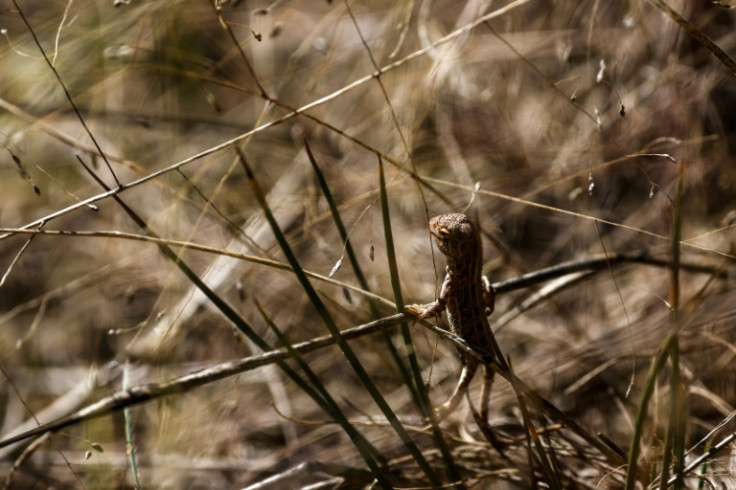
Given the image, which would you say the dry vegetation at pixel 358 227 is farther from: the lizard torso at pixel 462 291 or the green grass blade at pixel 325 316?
the green grass blade at pixel 325 316

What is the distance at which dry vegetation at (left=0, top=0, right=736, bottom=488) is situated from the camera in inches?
121

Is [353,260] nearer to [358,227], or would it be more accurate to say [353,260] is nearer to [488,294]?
[488,294]

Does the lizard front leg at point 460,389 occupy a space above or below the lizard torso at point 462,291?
below

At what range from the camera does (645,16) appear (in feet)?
14.9

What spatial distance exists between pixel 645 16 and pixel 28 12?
15.9 ft

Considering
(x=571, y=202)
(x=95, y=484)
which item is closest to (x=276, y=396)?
(x=95, y=484)

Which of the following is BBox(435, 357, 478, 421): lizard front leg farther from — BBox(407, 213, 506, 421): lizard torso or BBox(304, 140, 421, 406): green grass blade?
BBox(304, 140, 421, 406): green grass blade

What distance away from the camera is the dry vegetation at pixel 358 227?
3.08 m

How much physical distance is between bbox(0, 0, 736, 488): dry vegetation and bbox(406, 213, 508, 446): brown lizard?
11.1 inches

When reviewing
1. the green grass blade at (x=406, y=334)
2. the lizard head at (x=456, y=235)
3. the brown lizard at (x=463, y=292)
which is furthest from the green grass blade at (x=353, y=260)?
the lizard head at (x=456, y=235)

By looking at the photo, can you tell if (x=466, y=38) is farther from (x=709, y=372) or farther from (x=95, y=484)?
(x=95, y=484)

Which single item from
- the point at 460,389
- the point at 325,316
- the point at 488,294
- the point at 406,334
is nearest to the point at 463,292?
the point at 488,294

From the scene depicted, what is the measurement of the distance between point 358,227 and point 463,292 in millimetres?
2228

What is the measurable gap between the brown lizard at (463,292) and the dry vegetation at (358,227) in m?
0.28
